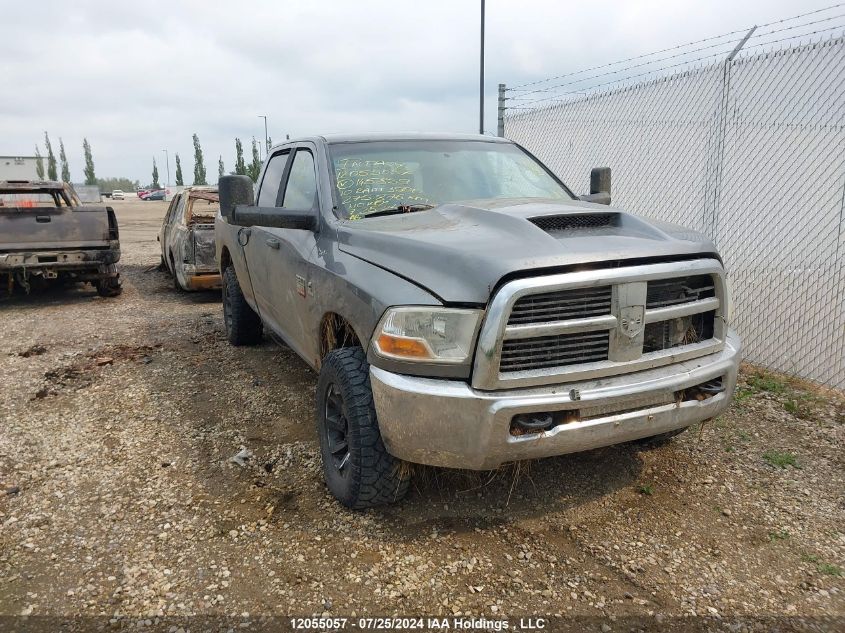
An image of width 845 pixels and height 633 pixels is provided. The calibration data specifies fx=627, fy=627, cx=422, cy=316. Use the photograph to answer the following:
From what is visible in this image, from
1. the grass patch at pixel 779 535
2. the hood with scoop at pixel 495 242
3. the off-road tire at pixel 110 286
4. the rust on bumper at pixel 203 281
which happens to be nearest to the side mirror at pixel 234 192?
the hood with scoop at pixel 495 242

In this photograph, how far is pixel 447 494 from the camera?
3223 mm

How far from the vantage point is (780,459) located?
366 cm

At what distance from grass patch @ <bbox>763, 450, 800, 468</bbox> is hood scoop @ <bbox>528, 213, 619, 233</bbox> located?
177 centimetres

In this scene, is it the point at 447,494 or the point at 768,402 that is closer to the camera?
the point at 447,494

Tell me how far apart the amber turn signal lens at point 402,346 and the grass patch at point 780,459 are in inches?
94.3

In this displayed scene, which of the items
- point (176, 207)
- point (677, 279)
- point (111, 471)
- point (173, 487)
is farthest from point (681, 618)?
point (176, 207)

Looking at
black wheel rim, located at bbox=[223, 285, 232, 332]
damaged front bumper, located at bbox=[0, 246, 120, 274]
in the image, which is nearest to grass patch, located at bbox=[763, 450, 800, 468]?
black wheel rim, located at bbox=[223, 285, 232, 332]

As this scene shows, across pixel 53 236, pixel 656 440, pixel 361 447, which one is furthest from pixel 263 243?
pixel 53 236

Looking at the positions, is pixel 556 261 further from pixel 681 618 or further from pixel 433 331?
pixel 681 618

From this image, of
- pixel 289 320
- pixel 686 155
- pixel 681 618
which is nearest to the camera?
pixel 681 618

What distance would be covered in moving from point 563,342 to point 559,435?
379 mm

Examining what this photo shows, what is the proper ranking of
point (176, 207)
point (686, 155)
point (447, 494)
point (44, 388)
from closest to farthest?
1. point (447, 494)
2. point (44, 388)
3. point (686, 155)
4. point (176, 207)

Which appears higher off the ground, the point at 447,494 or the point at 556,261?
the point at 556,261

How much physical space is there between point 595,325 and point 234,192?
7.64 feet
